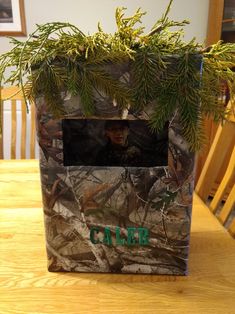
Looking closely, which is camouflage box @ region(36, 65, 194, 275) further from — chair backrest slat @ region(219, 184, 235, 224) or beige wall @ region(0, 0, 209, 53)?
beige wall @ region(0, 0, 209, 53)

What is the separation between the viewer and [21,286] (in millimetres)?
518

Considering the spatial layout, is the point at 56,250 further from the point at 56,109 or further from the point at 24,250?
the point at 56,109

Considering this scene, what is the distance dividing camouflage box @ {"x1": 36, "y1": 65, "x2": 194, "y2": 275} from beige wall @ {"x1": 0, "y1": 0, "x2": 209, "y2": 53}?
1911 millimetres

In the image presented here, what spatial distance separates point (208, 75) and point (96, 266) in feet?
1.25

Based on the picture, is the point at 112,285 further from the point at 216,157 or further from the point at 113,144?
the point at 216,157

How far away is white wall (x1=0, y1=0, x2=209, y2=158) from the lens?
2.21 m

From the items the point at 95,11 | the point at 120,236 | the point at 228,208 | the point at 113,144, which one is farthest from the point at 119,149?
the point at 95,11

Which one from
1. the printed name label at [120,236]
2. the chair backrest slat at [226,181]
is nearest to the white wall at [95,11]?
the chair backrest slat at [226,181]

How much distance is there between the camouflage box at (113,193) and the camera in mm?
484

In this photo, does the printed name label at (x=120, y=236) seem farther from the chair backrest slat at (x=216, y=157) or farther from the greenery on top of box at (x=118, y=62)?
the chair backrest slat at (x=216, y=157)

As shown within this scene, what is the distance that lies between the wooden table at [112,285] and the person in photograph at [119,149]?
21cm

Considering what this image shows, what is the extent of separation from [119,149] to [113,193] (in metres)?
0.10

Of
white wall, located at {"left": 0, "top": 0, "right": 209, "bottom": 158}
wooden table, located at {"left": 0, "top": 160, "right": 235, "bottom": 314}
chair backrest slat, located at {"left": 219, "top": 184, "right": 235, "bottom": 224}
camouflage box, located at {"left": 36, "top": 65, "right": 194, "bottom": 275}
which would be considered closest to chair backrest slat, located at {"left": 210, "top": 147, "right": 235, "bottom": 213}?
chair backrest slat, located at {"left": 219, "top": 184, "right": 235, "bottom": 224}

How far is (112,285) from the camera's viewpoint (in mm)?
516
